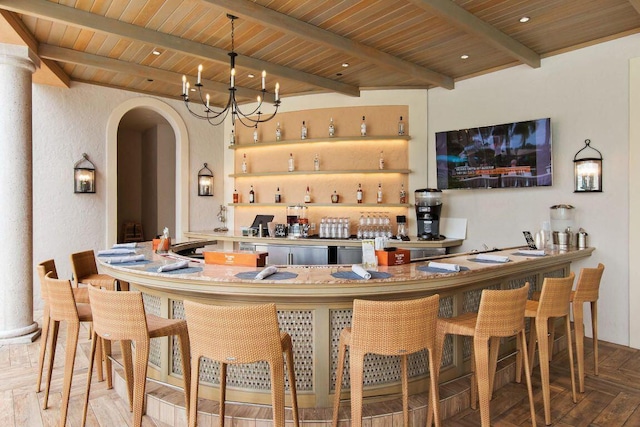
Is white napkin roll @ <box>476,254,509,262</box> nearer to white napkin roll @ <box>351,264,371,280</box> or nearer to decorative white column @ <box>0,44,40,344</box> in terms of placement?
white napkin roll @ <box>351,264,371,280</box>

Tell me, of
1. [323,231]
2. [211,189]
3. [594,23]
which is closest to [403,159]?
[323,231]

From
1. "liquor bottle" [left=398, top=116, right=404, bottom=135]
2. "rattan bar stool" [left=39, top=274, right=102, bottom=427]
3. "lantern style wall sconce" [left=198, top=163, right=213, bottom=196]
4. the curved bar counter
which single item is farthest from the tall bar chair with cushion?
"lantern style wall sconce" [left=198, top=163, right=213, bottom=196]

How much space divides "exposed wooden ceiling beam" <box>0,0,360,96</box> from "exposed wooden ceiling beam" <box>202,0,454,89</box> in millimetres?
1104

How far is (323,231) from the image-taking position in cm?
596

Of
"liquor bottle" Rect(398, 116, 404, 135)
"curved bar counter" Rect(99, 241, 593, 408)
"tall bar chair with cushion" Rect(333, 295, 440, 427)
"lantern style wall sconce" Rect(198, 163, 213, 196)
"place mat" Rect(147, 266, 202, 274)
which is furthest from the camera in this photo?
"lantern style wall sconce" Rect(198, 163, 213, 196)

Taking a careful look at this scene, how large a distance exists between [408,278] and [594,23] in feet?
10.9

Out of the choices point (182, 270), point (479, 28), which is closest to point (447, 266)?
point (182, 270)

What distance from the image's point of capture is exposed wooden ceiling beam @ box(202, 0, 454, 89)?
345 centimetres

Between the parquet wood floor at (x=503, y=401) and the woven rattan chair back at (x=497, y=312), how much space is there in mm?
743

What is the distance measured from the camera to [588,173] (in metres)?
4.32

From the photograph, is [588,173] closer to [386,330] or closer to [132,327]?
[386,330]

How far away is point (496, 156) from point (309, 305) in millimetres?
3460

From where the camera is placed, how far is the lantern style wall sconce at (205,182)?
22.3ft

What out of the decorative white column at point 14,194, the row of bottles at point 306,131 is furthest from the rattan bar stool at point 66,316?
the row of bottles at point 306,131
